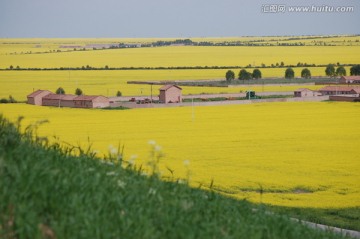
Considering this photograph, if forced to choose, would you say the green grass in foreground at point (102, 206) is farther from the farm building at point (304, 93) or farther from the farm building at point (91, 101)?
the farm building at point (304, 93)

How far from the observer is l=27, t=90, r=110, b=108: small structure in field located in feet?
192

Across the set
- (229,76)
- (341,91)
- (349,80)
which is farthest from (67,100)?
(349,80)

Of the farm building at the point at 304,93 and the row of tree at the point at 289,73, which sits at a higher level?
the row of tree at the point at 289,73

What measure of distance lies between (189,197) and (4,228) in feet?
7.25

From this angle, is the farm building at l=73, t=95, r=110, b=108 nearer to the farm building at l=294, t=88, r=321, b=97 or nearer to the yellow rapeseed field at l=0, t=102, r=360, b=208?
the yellow rapeseed field at l=0, t=102, r=360, b=208

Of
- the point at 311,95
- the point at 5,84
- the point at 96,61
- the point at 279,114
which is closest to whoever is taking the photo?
the point at 279,114

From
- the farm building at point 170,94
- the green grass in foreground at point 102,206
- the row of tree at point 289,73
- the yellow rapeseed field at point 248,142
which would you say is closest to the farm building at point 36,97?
the yellow rapeseed field at point 248,142

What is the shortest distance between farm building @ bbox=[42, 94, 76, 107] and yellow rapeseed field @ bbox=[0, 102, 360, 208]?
3212mm

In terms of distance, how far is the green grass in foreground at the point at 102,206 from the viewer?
15.6 ft

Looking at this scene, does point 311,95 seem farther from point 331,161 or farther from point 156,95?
point 331,161

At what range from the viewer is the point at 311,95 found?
230 ft

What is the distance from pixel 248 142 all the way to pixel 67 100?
2804cm

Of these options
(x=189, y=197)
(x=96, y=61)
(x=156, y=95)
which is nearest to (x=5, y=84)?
(x=156, y=95)

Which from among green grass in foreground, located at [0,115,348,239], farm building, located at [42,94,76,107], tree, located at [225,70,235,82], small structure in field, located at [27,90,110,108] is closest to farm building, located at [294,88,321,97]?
tree, located at [225,70,235,82]
